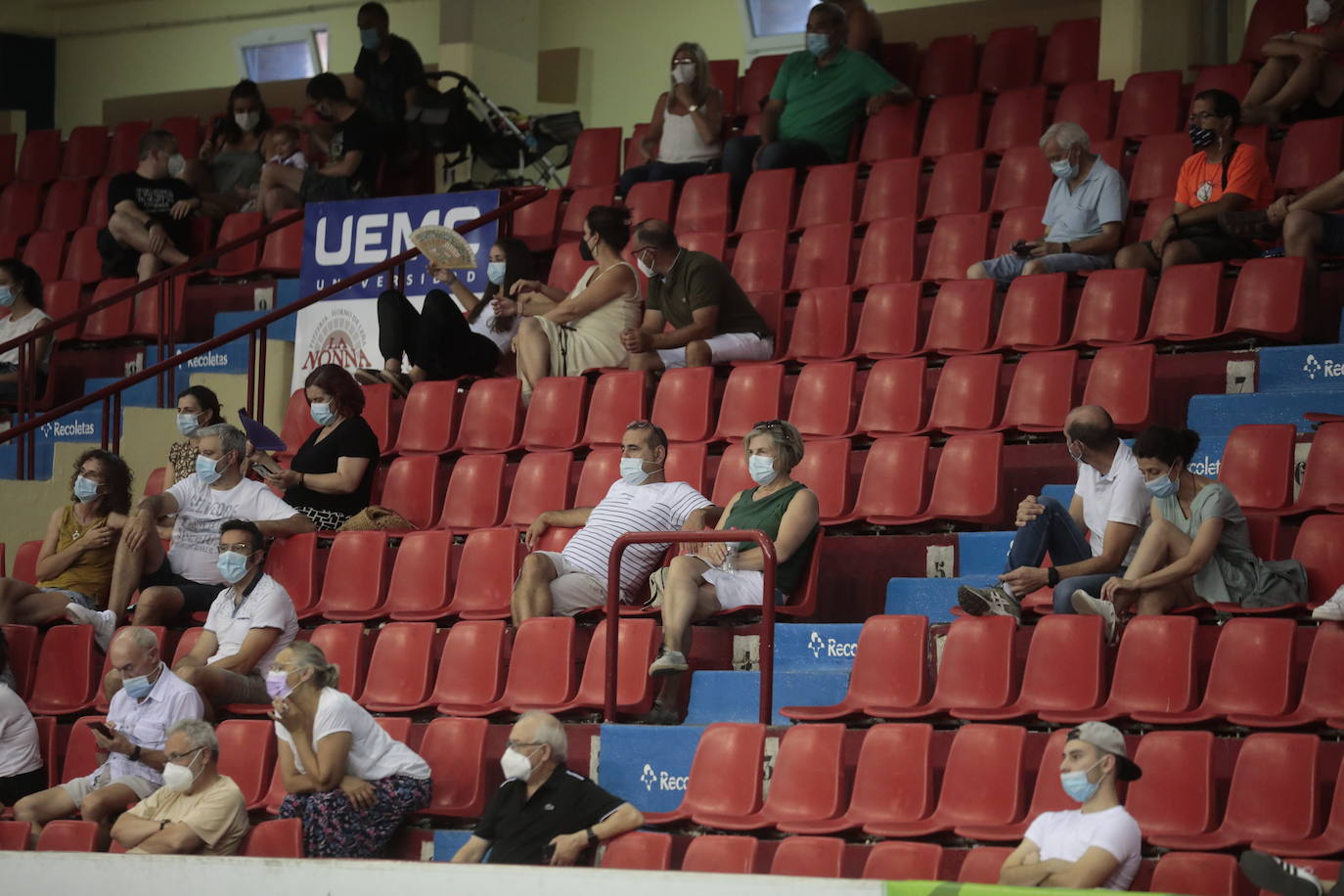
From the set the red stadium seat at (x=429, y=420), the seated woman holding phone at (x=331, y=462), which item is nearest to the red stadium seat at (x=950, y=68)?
the red stadium seat at (x=429, y=420)

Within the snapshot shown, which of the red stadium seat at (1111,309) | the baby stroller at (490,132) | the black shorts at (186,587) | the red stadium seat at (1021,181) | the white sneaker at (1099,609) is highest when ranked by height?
the baby stroller at (490,132)

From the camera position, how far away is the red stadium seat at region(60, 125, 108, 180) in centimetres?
1191

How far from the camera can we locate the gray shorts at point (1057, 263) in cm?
752

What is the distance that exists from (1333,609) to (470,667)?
2.59 m

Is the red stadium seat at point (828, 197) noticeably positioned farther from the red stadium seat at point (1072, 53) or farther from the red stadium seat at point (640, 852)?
the red stadium seat at point (640, 852)

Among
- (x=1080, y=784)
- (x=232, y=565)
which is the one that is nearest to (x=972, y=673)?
(x=1080, y=784)

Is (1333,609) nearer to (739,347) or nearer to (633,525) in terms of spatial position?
(633,525)

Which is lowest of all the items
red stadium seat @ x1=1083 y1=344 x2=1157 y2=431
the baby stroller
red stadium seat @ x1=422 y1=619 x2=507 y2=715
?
red stadium seat @ x1=422 y1=619 x2=507 y2=715

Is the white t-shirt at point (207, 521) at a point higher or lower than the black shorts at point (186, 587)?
higher

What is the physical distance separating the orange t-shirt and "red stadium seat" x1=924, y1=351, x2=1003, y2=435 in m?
1.07

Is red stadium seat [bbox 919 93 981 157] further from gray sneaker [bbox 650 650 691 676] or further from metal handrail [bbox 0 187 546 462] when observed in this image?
gray sneaker [bbox 650 650 691 676]

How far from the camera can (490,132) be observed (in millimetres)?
10359

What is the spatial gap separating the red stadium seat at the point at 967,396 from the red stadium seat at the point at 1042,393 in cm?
7

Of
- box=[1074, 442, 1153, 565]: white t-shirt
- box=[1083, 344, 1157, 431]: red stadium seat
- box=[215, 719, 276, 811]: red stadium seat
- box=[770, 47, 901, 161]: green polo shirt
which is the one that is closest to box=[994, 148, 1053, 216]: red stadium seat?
box=[770, 47, 901, 161]: green polo shirt
